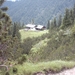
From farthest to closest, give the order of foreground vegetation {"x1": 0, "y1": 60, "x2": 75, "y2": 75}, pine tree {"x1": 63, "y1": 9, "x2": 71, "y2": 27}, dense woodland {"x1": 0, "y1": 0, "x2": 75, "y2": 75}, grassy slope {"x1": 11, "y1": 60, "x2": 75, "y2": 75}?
1. pine tree {"x1": 63, "y1": 9, "x2": 71, "y2": 27}
2. dense woodland {"x1": 0, "y1": 0, "x2": 75, "y2": 75}
3. grassy slope {"x1": 11, "y1": 60, "x2": 75, "y2": 75}
4. foreground vegetation {"x1": 0, "y1": 60, "x2": 75, "y2": 75}

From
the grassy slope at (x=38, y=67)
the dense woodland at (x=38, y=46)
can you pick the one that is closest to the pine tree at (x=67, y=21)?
the dense woodland at (x=38, y=46)

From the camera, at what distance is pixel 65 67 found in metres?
15.2

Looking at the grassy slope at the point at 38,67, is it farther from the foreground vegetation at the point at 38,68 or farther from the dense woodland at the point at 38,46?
the dense woodland at the point at 38,46

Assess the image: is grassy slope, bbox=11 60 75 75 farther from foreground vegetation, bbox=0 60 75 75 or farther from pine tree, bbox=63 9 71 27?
pine tree, bbox=63 9 71 27

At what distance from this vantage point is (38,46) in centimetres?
6034

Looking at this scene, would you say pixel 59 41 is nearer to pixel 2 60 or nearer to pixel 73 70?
pixel 73 70

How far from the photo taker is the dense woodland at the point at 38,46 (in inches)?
509

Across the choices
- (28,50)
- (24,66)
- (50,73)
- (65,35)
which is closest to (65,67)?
(50,73)

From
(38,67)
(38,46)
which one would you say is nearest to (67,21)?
(38,46)

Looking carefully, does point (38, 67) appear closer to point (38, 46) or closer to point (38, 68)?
point (38, 68)

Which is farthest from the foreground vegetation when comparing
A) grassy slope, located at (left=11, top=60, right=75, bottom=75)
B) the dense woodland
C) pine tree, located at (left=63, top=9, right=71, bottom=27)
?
pine tree, located at (left=63, top=9, right=71, bottom=27)

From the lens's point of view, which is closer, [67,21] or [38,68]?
[38,68]

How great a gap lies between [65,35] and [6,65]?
39147 mm

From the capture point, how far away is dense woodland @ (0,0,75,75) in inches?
509
